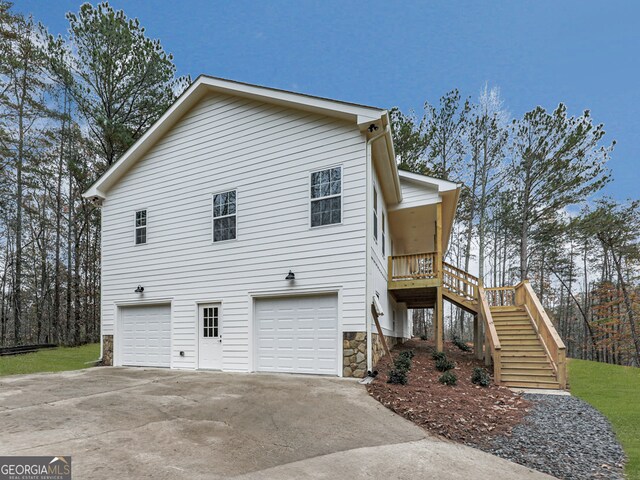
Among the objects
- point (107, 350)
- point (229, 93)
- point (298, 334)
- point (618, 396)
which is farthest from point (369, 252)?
point (107, 350)

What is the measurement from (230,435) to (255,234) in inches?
214

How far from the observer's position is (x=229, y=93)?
977cm

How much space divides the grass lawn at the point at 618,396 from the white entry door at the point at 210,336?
8066 millimetres

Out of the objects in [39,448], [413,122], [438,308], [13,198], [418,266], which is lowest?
[39,448]

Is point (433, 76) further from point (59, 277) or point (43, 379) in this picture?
point (59, 277)

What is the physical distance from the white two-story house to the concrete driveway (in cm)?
182

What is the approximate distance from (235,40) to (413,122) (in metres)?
9.97

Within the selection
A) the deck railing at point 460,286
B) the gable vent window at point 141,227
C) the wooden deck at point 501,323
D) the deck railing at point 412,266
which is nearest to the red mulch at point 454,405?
the wooden deck at point 501,323

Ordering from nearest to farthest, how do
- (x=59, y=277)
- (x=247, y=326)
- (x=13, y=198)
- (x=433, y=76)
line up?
(x=247, y=326)
(x=13, y=198)
(x=59, y=277)
(x=433, y=76)

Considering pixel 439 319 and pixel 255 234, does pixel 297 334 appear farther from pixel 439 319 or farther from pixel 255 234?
pixel 439 319

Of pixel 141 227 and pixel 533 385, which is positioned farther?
pixel 141 227

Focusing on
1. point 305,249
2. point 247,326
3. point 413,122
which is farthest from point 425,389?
point 413,122

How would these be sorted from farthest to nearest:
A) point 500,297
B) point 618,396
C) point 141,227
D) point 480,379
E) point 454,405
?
point 500,297 < point 141,227 < point 480,379 < point 618,396 < point 454,405

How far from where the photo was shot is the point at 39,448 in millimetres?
3760
